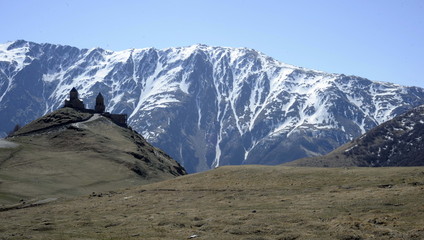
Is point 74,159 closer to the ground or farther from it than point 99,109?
closer to the ground

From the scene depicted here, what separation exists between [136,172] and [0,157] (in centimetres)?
3116

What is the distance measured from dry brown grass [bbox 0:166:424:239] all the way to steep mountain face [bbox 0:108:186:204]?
31.2 m

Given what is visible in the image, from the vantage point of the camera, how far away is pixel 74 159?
12838 centimetres

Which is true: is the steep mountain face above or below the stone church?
below

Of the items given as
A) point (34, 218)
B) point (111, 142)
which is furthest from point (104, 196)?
point (111, 142)

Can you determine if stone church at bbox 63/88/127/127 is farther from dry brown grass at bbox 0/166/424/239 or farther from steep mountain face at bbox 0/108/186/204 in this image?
dry brown grass at bbox 0/166/424/239

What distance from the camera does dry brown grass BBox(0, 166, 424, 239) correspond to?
41281mm

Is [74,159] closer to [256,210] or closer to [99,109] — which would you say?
[99,109]

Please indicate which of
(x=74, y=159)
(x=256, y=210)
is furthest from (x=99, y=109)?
(x=256, y=210)

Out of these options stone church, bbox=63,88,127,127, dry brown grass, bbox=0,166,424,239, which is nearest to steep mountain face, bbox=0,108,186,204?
stone church, bbox=63,88,127,127

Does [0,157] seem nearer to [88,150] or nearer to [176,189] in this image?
[88,150]

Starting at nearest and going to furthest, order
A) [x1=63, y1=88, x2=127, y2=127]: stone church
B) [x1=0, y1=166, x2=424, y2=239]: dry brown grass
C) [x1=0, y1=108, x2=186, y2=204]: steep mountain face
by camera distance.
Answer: [x1=0, y1=166, x2=424, y2=239]: dry brown grass, [x1=0, y1=108, x2=186, y2=204]: steep mountain face, [x1=63, y1=88, x2=127, y2=127]: stone church

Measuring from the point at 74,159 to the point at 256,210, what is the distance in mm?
86129

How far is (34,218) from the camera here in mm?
56844
